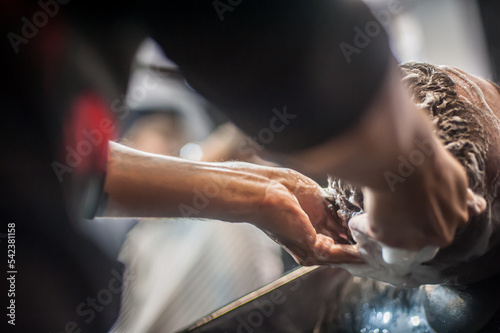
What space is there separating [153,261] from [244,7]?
1475 mm

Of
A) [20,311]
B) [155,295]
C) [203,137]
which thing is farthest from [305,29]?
[155,295]

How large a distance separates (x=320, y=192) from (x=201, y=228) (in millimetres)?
1051

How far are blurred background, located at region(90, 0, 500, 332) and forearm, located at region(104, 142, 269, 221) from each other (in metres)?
0.59

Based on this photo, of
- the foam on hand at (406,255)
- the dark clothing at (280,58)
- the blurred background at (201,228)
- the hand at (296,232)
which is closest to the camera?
the dark clothing at (280,58)

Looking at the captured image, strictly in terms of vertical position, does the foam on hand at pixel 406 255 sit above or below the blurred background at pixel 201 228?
above

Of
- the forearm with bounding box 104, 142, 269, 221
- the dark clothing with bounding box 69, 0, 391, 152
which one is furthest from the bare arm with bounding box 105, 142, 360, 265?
the dark clothing with bounding box 69, 0, 391, 152

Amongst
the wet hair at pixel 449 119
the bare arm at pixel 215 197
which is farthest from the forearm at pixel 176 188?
the wet hair at pixel 449 119

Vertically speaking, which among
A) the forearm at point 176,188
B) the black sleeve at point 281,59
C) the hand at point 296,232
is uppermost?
the black sleeve at point 281,59

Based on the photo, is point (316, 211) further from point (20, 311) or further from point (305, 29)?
point (20, 311)

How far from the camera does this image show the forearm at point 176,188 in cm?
54

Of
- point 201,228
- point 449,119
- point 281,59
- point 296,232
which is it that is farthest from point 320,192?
point 201,228

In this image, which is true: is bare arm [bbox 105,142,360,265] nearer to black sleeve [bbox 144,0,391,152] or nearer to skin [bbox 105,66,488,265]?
skin [bbox 105,66,488,265]

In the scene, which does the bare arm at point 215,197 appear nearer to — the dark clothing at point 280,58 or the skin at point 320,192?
the skin at point 320,192

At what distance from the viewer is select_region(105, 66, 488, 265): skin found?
378mm
